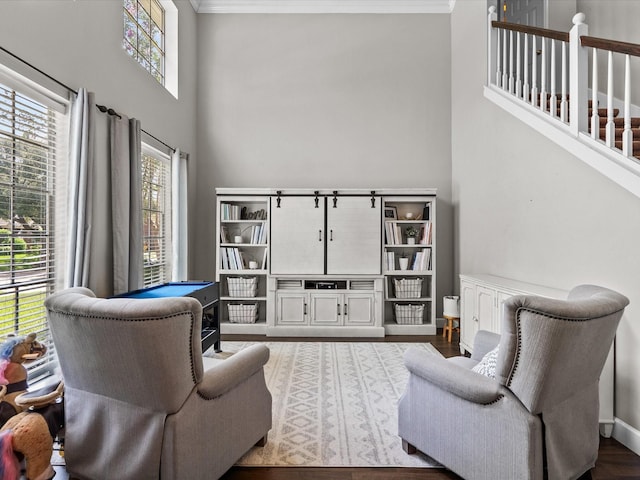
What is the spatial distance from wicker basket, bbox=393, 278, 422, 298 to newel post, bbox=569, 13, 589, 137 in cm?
252

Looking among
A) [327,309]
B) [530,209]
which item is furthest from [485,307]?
[327,309]

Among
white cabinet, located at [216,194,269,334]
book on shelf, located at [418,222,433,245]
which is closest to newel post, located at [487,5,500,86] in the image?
book on shelf, located at [418,222,433,245]

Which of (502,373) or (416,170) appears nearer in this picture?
(502,373)

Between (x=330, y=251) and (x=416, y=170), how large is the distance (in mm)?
1702

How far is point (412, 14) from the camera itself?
5.10m

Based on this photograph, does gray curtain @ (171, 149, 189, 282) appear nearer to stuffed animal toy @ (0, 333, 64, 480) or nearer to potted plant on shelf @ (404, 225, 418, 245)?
stuffed animal toy @ (0, 333, 64, 480)

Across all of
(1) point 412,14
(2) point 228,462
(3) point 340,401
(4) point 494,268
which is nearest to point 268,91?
(1) point 412,14

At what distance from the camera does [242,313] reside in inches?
185

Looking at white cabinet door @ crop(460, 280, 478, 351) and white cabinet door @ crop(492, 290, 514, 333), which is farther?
white cabinet door @ crop(460, 280, 478, 351)

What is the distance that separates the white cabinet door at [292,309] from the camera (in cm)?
459

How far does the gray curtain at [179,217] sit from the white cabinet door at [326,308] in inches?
64.2

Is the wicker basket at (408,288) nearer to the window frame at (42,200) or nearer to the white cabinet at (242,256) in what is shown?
the white cabinet at (242,256)

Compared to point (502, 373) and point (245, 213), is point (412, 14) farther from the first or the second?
point (502, 373)

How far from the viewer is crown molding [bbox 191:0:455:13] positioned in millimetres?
5035
